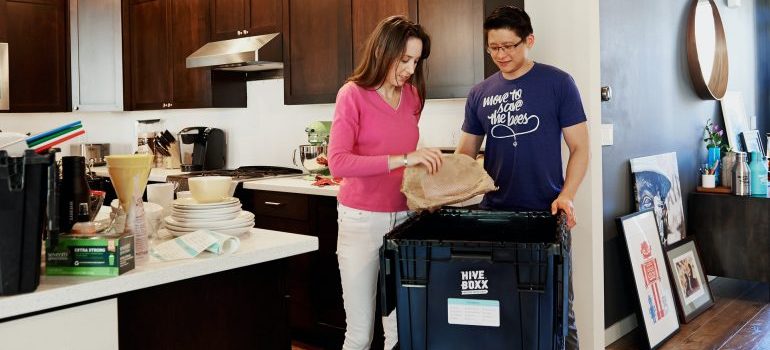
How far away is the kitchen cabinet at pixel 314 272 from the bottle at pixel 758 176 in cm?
274

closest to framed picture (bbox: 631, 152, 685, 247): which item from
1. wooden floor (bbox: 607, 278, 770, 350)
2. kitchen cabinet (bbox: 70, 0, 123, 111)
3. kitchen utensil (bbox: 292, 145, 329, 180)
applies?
wooden floor (bbox: 607, 278, 770, 350)

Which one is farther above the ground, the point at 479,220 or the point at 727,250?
the point at 479,220

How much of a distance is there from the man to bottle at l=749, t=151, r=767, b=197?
2482 millimetres

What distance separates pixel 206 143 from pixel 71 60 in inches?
59.2

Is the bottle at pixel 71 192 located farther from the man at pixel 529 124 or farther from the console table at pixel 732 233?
the console table at pixel 732 233

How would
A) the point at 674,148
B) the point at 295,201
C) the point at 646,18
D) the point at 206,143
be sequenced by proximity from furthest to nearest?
1. the point at 206,143
2. the point at 674,148
3. the point at 646,18
4. the point at 295,201

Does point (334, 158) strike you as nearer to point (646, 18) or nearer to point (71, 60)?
point (646, 18)

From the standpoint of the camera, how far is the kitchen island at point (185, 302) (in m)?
1.38

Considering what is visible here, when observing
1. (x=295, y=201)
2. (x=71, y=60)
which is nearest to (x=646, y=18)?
(x=295, y=201)

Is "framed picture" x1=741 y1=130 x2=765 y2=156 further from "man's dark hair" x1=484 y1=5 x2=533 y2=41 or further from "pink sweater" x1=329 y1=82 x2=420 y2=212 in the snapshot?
"pink sweater" x1=329 y1=82 x2=420 y2=212

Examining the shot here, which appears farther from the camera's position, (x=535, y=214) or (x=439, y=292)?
(x=535, y=214)

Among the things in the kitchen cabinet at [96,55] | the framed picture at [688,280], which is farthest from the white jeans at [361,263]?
the kitchen cabinet at [96,55]

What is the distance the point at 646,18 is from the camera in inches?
153

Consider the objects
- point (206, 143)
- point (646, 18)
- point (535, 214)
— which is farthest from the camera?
point (206, 143)
